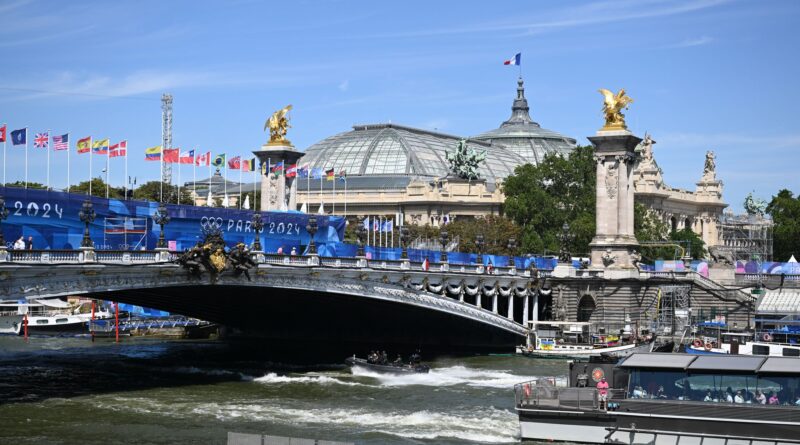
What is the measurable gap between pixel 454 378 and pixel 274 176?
1317 inches

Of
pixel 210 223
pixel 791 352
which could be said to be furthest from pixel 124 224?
Result: pixel 791 352

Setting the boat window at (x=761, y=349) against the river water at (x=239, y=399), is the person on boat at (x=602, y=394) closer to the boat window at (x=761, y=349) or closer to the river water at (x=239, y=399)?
the river water at (x=239, y=399)

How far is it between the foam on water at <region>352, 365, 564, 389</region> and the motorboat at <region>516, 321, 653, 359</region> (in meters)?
9.49

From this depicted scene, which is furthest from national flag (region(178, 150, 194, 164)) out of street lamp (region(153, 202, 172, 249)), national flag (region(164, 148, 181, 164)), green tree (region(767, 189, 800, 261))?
green tree (region(767, 189, 800, 261))

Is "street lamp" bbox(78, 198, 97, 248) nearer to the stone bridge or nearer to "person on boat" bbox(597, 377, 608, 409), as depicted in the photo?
the stone bridge

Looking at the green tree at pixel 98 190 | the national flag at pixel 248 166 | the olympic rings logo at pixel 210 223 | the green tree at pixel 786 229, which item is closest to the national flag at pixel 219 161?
the national flag at pixel 248 166

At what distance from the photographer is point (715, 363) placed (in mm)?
52375

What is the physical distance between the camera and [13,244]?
217 ft

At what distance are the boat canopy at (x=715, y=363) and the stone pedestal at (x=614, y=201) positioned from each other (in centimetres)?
5257

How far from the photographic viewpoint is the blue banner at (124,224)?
67.3 m

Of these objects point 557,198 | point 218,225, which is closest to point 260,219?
point 218,225

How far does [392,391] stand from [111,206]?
18.0m

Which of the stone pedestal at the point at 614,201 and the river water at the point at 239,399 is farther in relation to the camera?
the stone pedestal at the point at 614,201

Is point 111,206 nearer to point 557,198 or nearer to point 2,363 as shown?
point 2,363
